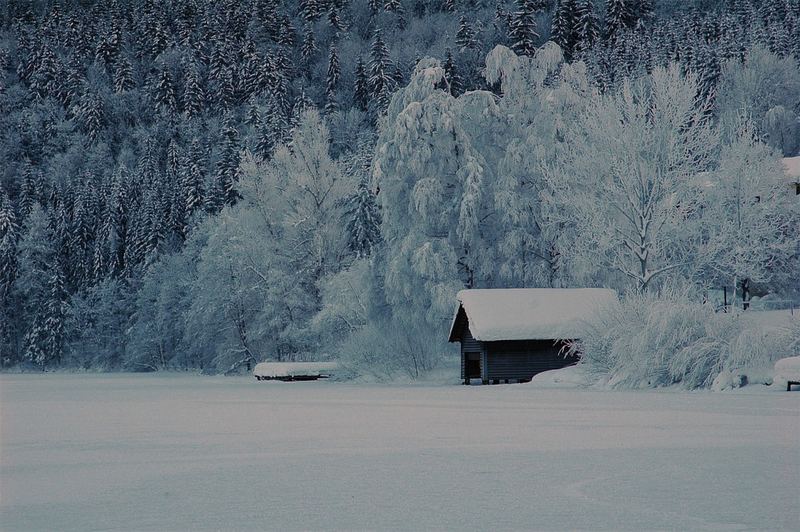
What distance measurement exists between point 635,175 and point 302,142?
717 inches

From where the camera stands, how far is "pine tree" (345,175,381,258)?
49112mm

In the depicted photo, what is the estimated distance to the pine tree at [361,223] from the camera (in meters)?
49.1

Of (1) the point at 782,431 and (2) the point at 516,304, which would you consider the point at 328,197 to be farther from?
(1) the point at 782,431

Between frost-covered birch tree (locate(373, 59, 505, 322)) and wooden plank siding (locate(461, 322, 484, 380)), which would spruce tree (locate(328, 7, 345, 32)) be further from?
wooden plank siding (locate(461, 322, 484, 380))

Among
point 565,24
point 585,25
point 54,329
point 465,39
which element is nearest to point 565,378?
point 54,329

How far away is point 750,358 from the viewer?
25141 millimetres

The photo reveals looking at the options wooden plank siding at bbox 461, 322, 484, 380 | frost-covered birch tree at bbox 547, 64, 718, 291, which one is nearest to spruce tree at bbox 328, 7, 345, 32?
frost-covered birch tree at bbox 547, 64, 718, 291

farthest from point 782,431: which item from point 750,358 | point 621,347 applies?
point 621,347

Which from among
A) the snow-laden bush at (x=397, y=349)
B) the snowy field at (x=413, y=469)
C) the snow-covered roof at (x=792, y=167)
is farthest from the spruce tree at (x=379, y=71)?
the snowy field at (x=413, y=469)

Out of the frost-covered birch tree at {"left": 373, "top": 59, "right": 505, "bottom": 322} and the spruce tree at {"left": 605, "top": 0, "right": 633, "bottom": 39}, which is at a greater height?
the spruce tree at {"left": 605, "top": 0, "right": 633, "bottom": 39}

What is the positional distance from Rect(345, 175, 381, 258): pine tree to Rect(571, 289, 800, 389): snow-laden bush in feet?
69.9

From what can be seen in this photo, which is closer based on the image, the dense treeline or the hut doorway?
the hut doorway

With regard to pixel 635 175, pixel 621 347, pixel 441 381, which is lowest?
pixel 441 381

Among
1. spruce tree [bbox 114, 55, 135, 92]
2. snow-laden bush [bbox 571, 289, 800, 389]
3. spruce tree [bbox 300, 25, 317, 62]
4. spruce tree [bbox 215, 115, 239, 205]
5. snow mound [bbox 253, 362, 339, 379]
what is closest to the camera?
snow-laden bush [bbox 571, 289, 800, 389]
